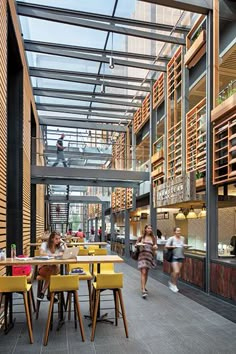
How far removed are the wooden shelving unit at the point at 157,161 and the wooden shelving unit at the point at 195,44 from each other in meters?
3.12


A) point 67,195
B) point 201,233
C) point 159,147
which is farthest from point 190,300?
point 67,195

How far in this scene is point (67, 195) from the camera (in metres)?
20.1

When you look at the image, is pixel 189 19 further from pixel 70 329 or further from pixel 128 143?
pixel 70 329

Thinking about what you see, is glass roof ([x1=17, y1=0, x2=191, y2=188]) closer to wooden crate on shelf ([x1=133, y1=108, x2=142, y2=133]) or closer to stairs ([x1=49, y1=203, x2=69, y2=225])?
wooden crate on shelf ([x1=133, y1=108, x2=142, y2=133])

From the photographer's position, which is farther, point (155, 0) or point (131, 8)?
point (131, 8)

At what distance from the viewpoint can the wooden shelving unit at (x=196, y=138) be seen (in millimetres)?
8000

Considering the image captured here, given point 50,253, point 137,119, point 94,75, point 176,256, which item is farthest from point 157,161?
point 50,253

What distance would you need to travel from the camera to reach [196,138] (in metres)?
8.41

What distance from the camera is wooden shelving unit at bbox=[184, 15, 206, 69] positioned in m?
7.85

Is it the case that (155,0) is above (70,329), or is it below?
above

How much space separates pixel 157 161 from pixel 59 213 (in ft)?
53.2

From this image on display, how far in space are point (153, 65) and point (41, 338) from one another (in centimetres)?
882

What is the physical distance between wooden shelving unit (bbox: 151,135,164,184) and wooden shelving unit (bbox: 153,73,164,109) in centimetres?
126

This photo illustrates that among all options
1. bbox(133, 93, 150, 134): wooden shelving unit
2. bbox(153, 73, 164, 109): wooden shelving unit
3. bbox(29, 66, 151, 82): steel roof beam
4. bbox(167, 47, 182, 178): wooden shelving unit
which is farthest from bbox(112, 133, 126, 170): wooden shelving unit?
bbox(29, 66, 151, 82): steel roof beam
